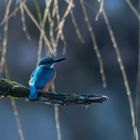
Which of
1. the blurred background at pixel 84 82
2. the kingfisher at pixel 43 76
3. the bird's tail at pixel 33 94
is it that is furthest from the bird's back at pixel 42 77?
the blurred background at pixel 84 82

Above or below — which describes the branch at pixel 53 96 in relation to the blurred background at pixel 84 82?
above

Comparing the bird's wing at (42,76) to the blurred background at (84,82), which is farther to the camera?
the blurred background at (84,82)

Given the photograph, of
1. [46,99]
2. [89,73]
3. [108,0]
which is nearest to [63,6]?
[108,0]

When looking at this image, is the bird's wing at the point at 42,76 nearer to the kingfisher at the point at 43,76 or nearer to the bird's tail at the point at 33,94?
the kingfisher at the point at 43,76

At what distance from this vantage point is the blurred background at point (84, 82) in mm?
8758

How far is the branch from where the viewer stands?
2.24 m

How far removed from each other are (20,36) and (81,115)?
1.31 metres

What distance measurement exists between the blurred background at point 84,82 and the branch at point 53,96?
6.22 meters

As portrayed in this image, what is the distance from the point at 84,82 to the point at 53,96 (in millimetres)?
6724

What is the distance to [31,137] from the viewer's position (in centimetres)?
884

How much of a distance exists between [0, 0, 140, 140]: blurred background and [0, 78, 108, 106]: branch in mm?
6217

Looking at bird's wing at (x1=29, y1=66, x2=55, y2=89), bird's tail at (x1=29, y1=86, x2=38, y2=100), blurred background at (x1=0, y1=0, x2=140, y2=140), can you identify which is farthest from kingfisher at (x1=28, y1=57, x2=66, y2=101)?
blurred background at (x1=0, y1=0, x2=140, y2=140)

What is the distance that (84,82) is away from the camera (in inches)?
356

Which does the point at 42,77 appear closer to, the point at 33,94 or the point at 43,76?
the point at 43,76
